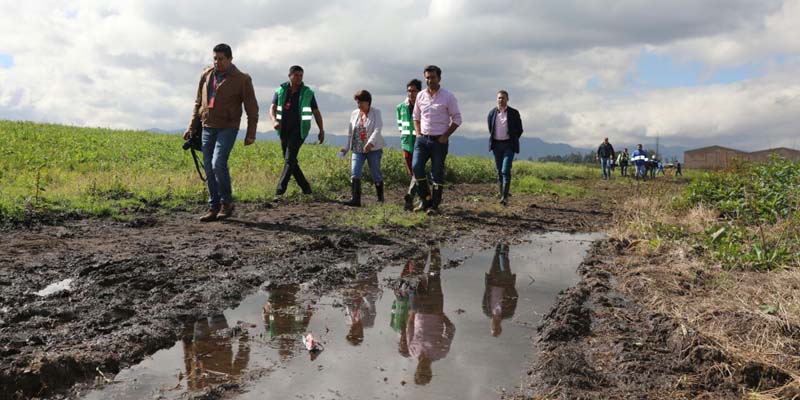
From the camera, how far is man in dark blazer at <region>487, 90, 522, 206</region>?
10.5 metres

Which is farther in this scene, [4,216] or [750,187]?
[750,187]

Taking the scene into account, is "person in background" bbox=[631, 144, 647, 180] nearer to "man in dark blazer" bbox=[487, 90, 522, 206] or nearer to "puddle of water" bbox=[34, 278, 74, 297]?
"man in dark blazer" bbox=[487, 90, 522, 206]

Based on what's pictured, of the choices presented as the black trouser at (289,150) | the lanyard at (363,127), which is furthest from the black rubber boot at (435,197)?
the black trouser at (289,150)

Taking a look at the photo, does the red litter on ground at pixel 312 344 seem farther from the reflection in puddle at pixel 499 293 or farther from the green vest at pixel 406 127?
the green vest at pixel 406 127

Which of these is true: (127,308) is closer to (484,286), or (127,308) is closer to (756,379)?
(484,286)

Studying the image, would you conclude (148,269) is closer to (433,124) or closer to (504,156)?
(433,124)

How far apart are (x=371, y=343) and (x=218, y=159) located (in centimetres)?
484

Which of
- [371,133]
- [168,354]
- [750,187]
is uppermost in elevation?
[371,133]

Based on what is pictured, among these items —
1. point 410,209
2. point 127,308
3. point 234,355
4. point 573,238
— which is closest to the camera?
point 234,355

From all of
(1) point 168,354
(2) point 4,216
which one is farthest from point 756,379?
(2) point 4,216

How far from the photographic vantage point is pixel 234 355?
10.2 ft

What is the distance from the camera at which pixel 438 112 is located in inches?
346

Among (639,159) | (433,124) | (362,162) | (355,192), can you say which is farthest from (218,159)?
(639,159)

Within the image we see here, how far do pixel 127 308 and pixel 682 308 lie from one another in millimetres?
3343
